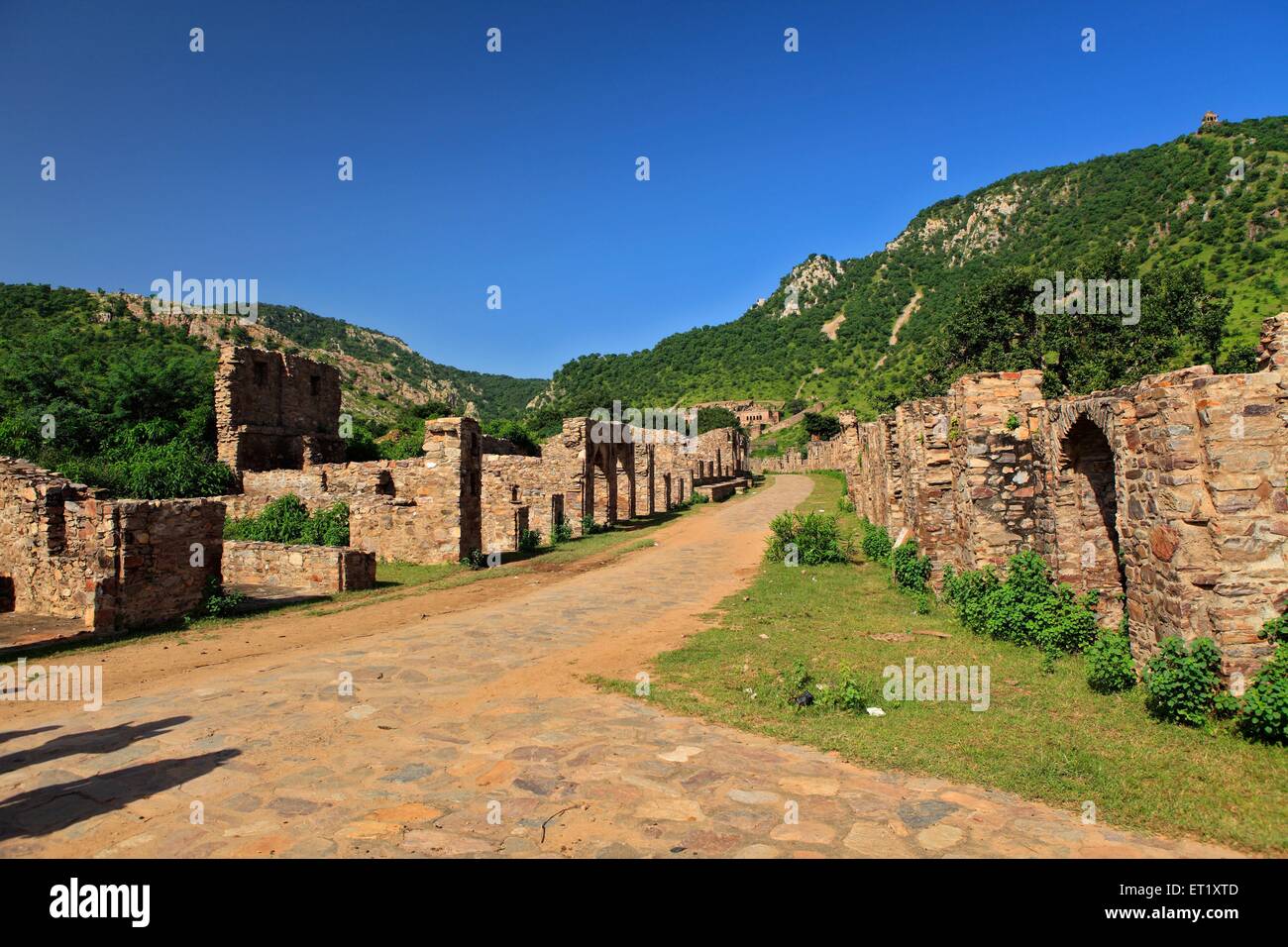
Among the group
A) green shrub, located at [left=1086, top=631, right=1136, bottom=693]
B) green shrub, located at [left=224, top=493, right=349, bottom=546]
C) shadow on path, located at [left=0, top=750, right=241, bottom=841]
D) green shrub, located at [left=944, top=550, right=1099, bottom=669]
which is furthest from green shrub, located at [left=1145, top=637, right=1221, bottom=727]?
green shrub, located at [left=224, top=493, right=349, bottom=546]

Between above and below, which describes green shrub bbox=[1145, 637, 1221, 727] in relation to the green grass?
above

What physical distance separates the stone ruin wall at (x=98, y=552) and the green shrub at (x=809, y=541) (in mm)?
11029

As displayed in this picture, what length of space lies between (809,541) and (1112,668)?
9099 millimetres

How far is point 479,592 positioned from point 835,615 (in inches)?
260

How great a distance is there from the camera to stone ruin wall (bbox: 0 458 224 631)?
371 inches

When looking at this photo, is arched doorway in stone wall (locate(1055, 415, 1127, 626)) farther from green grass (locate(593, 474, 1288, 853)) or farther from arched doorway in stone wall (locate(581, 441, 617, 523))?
arched doorway in stone wall (locate(581, 441, 617, 523))

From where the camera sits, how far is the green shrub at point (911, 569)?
11.7 m

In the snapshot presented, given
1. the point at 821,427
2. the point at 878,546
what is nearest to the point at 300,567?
the point at 878,546

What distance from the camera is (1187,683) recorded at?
17.1ft

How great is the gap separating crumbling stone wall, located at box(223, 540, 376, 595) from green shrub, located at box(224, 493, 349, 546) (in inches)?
120

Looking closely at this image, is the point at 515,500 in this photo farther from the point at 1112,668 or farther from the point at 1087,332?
the point at 1087,332

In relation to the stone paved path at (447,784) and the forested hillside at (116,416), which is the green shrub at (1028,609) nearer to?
the stone paved path at (447,784)
